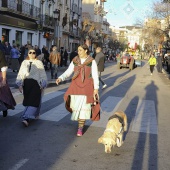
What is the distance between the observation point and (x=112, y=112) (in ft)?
30.3

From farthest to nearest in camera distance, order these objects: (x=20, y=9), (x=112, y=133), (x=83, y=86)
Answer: (x=20, y=9) < (x=83, y=86) < (x=112, y=133)

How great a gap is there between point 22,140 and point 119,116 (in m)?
1.79

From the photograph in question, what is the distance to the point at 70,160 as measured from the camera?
5.13 m

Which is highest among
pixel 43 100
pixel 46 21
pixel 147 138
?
pixel 46 21

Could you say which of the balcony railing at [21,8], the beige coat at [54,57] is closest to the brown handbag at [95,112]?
the beige coat at [54,57]

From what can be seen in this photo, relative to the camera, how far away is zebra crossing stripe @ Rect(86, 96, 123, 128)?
7.71 metres

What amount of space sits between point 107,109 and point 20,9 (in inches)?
884

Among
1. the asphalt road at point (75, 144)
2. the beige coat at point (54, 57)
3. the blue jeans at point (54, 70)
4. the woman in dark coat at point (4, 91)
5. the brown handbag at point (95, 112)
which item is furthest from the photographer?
the blue jeans at point (54, 70)

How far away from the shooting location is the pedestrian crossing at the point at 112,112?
299 inches

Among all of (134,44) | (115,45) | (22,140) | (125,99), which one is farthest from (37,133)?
(115,45)

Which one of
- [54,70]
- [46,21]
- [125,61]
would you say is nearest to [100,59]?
[54,70]

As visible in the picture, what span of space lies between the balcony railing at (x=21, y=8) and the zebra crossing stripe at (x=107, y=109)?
58.2 feet

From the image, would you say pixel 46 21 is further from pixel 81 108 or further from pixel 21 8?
pixel 81 108

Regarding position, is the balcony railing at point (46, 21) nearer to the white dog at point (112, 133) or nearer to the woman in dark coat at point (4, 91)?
the woman in dark coat at point (4, 91)
